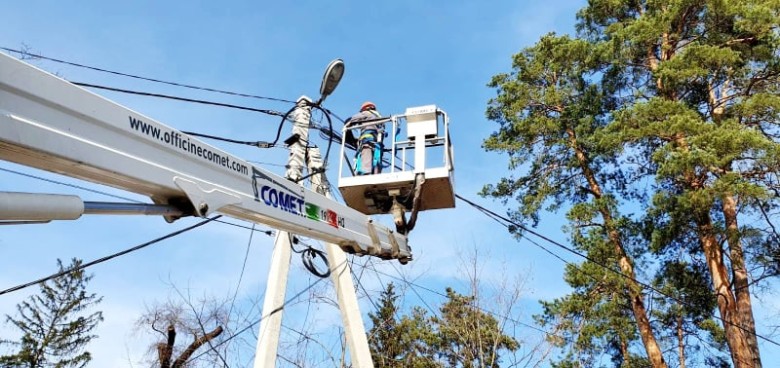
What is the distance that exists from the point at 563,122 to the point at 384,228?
11.8 meters

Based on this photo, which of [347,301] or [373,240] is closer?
[373,240]

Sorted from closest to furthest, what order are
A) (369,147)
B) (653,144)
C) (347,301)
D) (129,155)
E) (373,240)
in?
(129,155), (373,240), (369,147), (347,301), (653,144)

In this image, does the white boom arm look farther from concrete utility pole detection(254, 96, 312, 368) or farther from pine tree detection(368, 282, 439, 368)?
pine tree detection(368, 282, 439, 368)

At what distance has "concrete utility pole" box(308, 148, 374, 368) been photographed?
741 cm

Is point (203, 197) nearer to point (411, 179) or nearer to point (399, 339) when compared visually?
point (411, 179)

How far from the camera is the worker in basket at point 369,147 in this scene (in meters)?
7.12

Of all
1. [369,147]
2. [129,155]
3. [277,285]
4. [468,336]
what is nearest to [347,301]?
[277,285]

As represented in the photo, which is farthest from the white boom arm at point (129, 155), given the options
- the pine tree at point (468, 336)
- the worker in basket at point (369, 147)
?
the pine tree at point (468, 336)

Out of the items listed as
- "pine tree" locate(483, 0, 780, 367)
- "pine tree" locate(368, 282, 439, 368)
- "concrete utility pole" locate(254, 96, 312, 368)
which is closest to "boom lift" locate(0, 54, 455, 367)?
"concrete utility pole" locate(254, 96, 312, 368)

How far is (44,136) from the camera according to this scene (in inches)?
123

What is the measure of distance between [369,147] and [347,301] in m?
1.80

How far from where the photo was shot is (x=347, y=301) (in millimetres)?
7656

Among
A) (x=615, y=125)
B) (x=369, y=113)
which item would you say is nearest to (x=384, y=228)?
(x=369, y=113)

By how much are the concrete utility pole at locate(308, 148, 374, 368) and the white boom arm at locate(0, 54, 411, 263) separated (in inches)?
78.8
